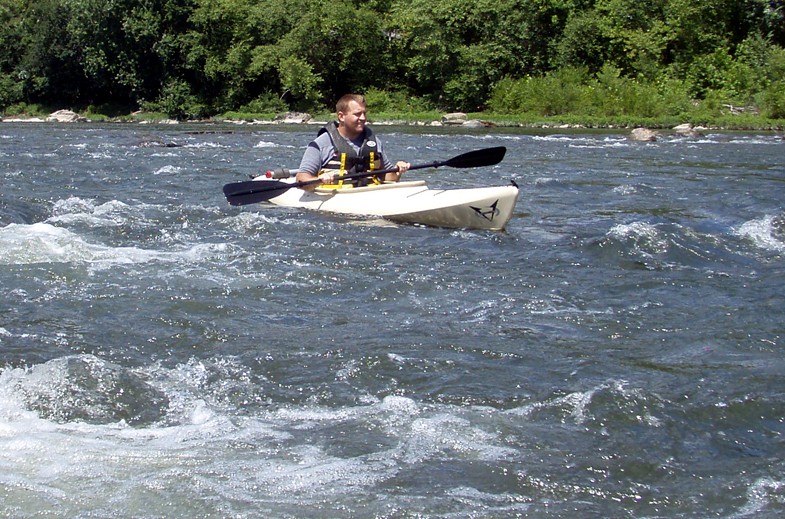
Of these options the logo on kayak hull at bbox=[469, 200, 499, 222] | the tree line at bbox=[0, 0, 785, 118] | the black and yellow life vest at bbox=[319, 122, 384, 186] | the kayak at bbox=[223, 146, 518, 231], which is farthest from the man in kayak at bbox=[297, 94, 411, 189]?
the tree line at bbox=[0, 0, 785, 118]

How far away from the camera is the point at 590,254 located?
22.8ft

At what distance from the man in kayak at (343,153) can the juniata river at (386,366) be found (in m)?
0.40

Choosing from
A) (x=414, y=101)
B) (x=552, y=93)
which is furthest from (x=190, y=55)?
(x=552, y=93)

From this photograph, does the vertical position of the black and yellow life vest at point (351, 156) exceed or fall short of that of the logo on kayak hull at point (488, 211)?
it exceeds it

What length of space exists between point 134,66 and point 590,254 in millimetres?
34339

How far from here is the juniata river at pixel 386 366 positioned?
10.3ft

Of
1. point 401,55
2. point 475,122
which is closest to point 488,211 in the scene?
point 475,122

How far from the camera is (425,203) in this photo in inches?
323

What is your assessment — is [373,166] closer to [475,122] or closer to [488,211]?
[488,211]

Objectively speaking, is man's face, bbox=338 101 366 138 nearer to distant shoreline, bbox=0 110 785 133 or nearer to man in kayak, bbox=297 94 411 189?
man in kayak, bbox=297 94 411 189

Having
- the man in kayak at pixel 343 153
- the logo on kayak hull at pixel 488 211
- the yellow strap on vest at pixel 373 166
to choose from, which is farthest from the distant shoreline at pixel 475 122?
the logo on kayak hull at pixel 488 211

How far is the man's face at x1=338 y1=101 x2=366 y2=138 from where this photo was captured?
8391 millimetres

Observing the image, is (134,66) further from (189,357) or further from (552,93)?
(189,357)

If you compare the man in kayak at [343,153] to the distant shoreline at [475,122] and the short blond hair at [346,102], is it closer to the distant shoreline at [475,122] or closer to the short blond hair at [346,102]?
the short blond hair at [346,102]
